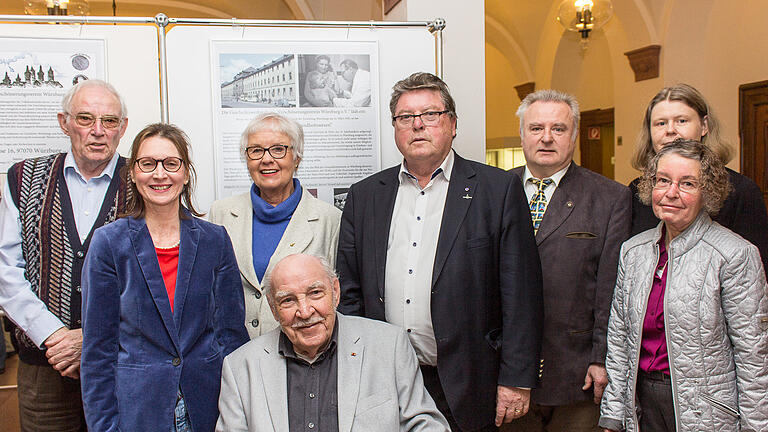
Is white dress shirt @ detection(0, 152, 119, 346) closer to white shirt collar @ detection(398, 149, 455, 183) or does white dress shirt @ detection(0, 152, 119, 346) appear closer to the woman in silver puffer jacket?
white shirt collar @ detection(398, 149, 455, 183)

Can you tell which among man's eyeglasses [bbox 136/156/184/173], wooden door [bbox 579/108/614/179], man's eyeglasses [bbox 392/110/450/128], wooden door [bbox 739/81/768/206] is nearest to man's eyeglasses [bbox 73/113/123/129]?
man's eyeglasses [bbox 136/156/184/173]

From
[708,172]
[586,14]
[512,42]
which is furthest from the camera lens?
[512,42]

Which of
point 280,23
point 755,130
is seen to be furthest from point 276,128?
point 755,130

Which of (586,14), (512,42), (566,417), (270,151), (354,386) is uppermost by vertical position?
(512,42)

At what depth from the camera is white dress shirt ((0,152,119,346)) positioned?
7.45ft

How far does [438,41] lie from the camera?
3.20m

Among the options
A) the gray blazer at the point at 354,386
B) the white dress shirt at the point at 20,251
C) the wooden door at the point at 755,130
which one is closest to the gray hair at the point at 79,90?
the white dress shirt at the point at 20,251

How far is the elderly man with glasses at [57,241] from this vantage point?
7.52 feet

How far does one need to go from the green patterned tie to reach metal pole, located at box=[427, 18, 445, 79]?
3.08 ft

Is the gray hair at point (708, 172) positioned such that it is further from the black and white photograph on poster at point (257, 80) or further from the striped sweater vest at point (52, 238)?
the striped sweater vest at point (52, 238)

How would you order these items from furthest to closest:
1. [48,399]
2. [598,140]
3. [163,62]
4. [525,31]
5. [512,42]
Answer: [512,42], [525,31], [598,140], [163,62], [48,399]

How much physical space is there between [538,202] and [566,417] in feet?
2.98

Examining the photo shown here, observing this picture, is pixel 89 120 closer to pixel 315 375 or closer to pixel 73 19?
pixel 73 19

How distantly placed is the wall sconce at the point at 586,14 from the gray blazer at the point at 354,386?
5.90 metres
